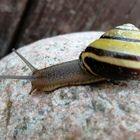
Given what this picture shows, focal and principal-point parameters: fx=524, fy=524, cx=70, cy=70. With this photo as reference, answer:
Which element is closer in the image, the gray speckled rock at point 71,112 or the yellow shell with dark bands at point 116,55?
the gray speckled rock at point 71,112

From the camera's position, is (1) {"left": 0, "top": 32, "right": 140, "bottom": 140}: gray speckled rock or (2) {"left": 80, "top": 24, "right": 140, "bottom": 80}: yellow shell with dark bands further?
(2) {"left": 80, "top": 24, "right": 140, "bottom": 80}: yellow shell with dark bands

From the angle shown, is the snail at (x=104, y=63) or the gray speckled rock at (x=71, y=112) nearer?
the gray speckled rock at (x=71, y=112)

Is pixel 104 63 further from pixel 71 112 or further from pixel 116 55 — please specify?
pixel 71 112

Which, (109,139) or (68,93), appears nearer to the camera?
(109,139)

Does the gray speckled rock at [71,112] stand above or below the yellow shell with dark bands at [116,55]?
below

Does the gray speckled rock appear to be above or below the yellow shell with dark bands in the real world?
below

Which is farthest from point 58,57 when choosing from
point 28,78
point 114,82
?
point 114,82

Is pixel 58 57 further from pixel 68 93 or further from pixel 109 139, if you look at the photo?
pixel 109 139
